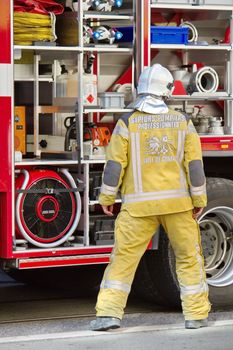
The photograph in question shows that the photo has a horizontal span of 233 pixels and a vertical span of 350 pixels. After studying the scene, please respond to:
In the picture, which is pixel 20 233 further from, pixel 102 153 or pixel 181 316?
pixel 181 316

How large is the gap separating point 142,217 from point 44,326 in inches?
43.3

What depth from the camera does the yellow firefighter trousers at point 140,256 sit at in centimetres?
796

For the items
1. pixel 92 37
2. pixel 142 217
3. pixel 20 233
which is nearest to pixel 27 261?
pixel 20 233

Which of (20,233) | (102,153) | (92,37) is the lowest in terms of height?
(20,233)

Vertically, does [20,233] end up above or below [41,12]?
below

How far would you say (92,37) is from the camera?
8500 mm

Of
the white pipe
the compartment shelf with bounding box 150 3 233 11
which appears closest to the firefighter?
the white pipe

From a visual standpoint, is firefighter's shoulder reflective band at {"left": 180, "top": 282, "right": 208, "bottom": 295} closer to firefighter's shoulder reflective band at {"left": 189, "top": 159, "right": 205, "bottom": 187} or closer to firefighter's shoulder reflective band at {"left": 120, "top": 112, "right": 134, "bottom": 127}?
firefighter's shoulder reflective band at {"left": 189, "top": 159, "right": 205, "bottom": 187}

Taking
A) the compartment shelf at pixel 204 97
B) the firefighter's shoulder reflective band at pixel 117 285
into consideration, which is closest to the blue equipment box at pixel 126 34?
the compartment shelf at pixel 204 97

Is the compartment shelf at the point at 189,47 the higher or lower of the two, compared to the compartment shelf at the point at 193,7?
lower

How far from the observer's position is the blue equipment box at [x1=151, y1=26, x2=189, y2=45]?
8695 millimetres

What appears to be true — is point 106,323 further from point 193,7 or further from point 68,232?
point 193,7

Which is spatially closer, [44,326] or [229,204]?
[44,326]

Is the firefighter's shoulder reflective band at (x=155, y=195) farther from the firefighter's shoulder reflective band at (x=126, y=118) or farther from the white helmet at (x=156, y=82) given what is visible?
the white helmet at (x=156, y=82)
